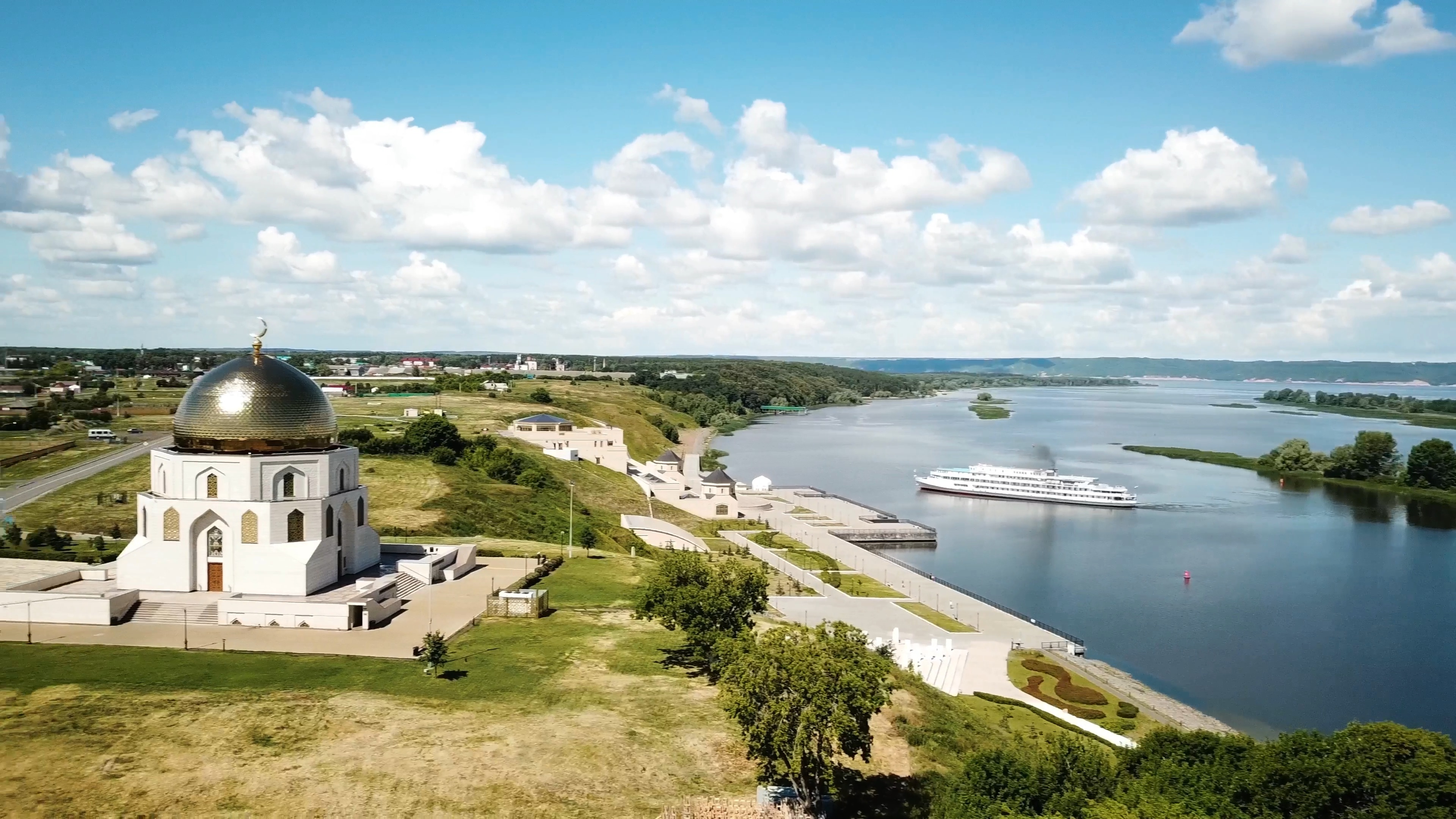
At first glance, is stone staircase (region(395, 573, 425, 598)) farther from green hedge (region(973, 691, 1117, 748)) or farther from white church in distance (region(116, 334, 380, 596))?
green hedge (region(973, 691, 1117, 748))

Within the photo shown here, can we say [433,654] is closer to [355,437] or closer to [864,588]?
[864,588]

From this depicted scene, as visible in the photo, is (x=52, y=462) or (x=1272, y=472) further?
(x=1272, y=472)

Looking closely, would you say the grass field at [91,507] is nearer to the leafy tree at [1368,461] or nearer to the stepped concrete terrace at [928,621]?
the stepped concrete terrace at [928,621]

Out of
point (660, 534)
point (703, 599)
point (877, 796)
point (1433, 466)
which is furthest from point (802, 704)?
point (1433, 466)

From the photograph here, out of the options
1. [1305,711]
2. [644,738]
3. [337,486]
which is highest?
[337,486]

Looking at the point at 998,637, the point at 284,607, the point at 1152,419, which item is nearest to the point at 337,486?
the point at 284,607

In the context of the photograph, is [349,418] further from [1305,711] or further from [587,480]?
[1305,711]

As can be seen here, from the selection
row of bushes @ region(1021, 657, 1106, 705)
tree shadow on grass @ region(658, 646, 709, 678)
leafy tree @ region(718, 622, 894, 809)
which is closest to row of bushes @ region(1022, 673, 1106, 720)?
row of bushes @ region(1021, 657, 1106, 705)
